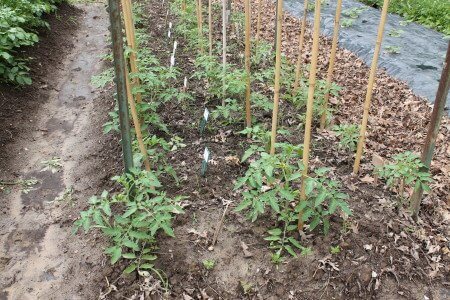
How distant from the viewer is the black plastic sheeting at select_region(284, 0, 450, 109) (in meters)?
5.31

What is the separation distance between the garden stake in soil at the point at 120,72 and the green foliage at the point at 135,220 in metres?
0.16

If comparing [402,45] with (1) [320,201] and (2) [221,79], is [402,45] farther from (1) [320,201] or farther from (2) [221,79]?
(1) [320,201]

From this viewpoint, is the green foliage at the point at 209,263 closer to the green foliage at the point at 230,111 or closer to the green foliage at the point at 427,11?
the green foliage at the point at 230,111

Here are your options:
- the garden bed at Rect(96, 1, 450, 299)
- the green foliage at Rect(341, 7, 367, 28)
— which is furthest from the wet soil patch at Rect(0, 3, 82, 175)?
the green foliage at Rect(341, 7, 367, 28)

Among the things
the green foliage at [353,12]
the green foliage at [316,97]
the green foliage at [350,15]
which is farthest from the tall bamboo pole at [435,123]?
the green foliage at [353,12]

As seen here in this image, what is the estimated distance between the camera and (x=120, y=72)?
2293 millimetres

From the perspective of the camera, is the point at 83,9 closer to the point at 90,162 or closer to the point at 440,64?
the point at 90,162

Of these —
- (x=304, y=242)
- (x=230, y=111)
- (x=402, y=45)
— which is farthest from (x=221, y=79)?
(x=402, y=45)

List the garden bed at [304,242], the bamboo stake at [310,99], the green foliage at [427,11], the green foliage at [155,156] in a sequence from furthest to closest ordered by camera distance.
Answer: the green foliage at [427,11], the green foliage at [155,156], the garden bed at [304,242], the bamboo stake at [310,99]

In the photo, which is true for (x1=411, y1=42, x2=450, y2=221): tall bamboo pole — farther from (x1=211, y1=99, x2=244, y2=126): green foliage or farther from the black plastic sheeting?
the black plastic sheeting

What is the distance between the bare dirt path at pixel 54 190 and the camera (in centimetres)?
261

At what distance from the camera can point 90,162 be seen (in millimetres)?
3766

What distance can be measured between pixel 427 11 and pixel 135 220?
790 centimetres

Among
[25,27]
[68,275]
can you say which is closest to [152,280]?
[68,275]
